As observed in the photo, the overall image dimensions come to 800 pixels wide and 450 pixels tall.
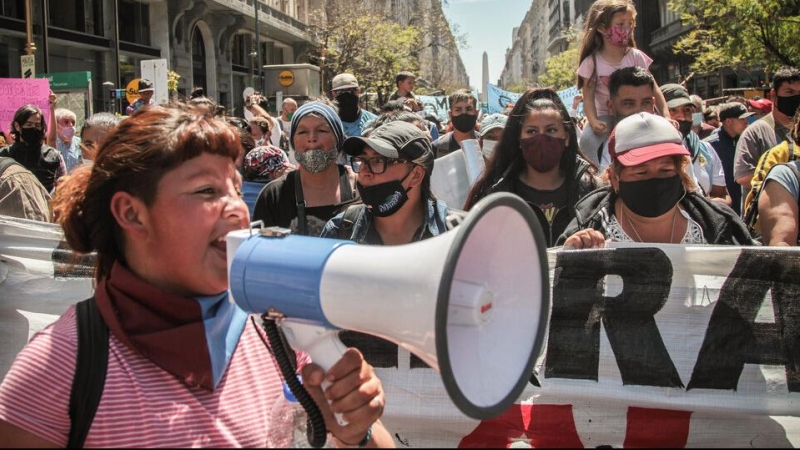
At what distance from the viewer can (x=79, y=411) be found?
1.26 m

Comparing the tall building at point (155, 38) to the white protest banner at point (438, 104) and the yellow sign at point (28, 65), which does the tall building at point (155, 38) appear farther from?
the white protest banner at point (438, 104)

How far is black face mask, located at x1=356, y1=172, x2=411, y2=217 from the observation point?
303 cm

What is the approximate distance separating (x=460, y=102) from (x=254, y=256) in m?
4.98

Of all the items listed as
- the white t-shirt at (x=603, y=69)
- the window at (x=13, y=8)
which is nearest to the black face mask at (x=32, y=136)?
the white t-shirt at (x=603, y=69)

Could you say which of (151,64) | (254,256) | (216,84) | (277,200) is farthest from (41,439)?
(216,84)

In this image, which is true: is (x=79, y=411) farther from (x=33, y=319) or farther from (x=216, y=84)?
(x=216, y=84)

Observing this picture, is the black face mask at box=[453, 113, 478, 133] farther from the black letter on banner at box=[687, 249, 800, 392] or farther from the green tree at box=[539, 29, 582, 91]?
the green tree at box=[539, 29, 582, 91]

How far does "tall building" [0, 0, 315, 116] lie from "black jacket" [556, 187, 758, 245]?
17418 millimetres

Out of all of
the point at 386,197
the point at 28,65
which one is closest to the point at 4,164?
the point at 386,197

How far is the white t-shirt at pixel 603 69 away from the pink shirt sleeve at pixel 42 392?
4344 mm

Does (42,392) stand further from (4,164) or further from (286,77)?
(286,77)

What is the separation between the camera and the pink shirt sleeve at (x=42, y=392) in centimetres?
125

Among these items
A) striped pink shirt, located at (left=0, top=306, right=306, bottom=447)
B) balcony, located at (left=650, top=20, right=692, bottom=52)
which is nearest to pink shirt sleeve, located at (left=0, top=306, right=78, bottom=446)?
striped pink shirt, located at (left=0, top=306, right=306, bottom=447)

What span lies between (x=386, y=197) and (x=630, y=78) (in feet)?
6.99
